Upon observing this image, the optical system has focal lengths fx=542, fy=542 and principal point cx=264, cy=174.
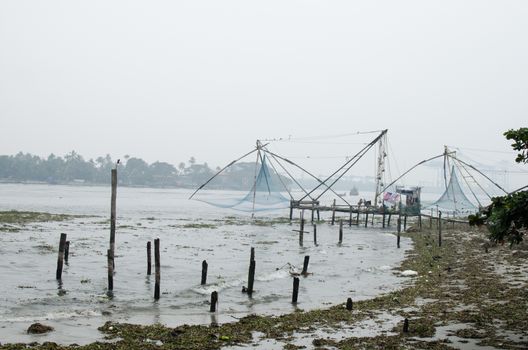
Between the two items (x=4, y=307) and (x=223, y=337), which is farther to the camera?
(x=4, y=307)

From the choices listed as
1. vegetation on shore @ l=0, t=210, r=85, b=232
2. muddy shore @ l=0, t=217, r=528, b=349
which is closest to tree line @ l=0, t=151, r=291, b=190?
vegetation on shore @ l=0, t=210, r=85, b=232

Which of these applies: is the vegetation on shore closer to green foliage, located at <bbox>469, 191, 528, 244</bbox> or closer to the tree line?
green foliage, located at <bbox>469, 191, 528, 244</bbox>

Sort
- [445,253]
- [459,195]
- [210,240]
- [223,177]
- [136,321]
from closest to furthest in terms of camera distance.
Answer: [136,321] → [445,253] → [210,240] → [459,195] → [223,177]

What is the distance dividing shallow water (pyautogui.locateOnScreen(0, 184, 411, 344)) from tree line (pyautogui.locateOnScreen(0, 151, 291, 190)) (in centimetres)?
13560

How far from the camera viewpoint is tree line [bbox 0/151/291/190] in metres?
169

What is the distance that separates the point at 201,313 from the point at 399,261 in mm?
14679

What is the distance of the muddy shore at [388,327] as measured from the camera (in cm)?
1054

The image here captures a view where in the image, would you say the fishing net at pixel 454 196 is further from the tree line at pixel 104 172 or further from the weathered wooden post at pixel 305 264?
the tree line at pixel 104 172

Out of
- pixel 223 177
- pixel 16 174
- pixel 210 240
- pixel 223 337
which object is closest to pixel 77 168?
pixel 16 174

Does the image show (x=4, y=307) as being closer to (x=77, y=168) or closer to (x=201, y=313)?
(x=201, y=313)

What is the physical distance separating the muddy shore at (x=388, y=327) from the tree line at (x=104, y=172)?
503ft

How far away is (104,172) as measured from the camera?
17725 cm

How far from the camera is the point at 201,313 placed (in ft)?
48.3

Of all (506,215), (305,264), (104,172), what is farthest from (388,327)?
(104,172)
